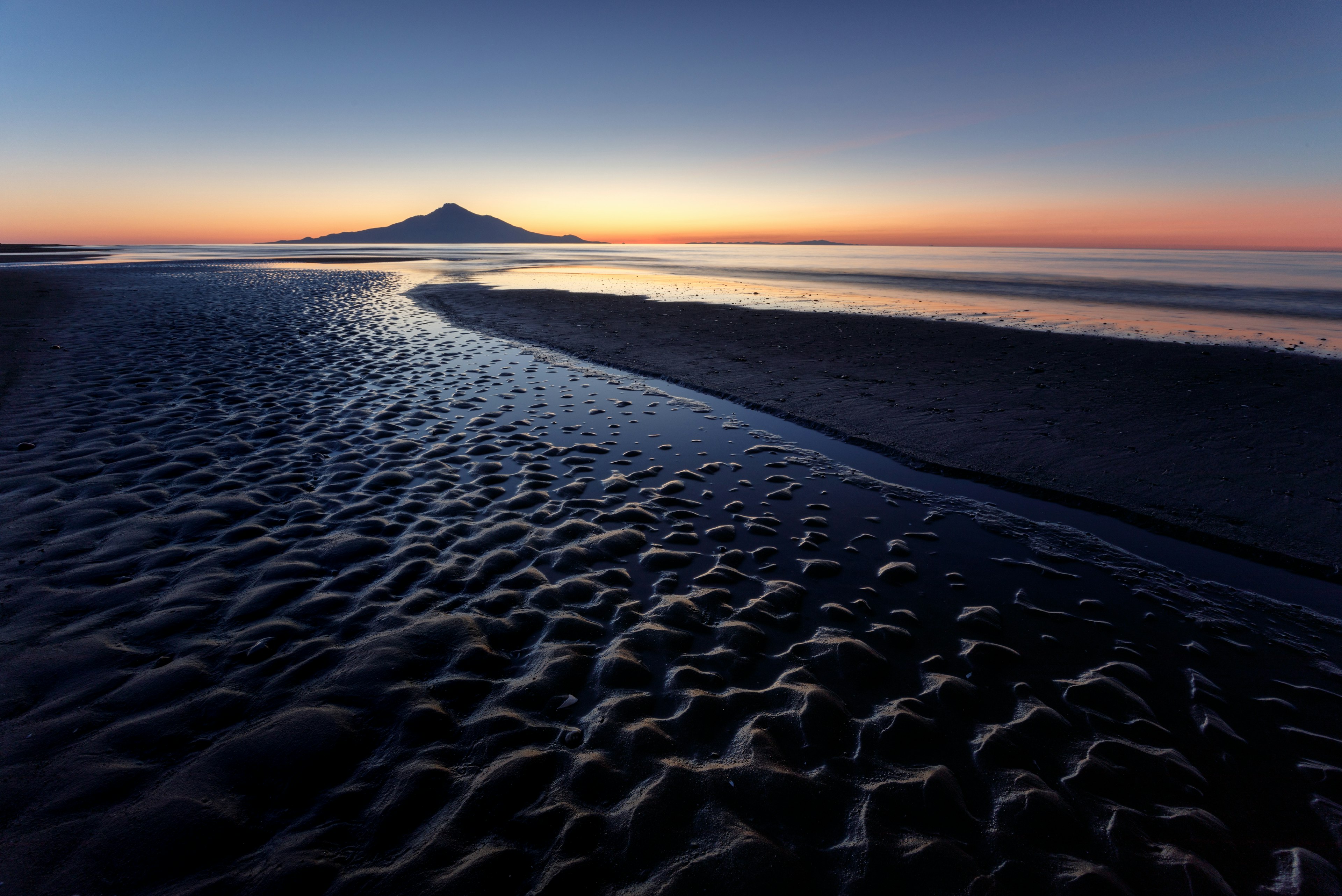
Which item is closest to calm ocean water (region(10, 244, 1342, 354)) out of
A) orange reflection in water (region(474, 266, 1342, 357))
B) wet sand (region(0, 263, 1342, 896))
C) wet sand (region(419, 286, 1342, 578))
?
orange reflection in water (region(474, 266, 1342, 357))

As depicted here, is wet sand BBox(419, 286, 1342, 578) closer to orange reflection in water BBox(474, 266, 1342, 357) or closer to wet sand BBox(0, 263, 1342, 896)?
wet sand BBox(0, 263, 1342, 896)

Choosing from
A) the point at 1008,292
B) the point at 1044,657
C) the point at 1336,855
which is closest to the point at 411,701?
the point at 1044,657

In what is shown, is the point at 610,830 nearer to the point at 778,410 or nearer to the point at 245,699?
the point at 245,699

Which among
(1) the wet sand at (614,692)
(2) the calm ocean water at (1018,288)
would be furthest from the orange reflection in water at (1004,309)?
(1) the wet sand at (614,692)

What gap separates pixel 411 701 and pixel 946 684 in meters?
3.97

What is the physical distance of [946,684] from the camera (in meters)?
4.14

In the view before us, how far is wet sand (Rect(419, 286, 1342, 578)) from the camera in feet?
22.9

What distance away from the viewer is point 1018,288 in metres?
37.3

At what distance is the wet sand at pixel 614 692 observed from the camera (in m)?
2.82

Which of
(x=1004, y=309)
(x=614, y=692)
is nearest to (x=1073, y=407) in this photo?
(x=614, y=692)

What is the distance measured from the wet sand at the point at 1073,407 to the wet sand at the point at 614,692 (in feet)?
5.56

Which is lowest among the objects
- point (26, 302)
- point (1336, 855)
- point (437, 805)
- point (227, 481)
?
point (1336, 855)

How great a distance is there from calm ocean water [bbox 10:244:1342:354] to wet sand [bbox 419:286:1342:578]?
5.50 m

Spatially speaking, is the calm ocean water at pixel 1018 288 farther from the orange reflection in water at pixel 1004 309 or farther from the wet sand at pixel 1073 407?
the wet sand at pixel 1073 407
